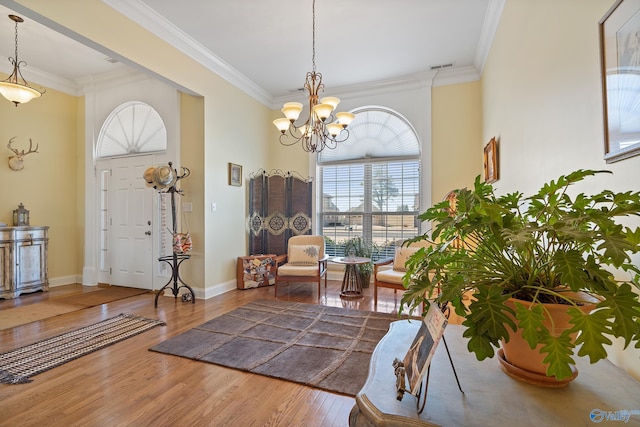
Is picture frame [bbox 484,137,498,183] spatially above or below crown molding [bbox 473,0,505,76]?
below

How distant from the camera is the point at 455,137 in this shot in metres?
4.53

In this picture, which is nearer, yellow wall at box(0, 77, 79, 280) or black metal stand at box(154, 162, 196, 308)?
black metal stand at box(154, 162, 196, 308)

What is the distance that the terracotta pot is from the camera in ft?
2.41

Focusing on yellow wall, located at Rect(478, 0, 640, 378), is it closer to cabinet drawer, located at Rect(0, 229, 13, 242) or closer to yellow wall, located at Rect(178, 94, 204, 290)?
yellow wall, located at Rect(178, 94, 204, 290)

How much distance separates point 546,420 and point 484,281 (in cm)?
32

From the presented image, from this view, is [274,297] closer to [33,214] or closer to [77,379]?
[77,379]

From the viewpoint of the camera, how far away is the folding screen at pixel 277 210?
201 inches

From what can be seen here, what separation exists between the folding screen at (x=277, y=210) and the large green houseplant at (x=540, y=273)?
4.27m

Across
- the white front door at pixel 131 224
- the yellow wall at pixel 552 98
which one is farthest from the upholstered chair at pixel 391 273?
the white front door at pixel 131 224

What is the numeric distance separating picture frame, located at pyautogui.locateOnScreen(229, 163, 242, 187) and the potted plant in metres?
2.01

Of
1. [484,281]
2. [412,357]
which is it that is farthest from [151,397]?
[484,281]

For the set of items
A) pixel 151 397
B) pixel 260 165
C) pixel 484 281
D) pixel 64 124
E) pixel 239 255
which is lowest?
pixel 151 397

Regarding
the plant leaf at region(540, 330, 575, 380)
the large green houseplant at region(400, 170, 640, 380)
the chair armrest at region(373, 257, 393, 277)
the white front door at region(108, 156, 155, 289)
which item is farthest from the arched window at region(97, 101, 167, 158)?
the plant leaf at region(540, 330, 575, 380)

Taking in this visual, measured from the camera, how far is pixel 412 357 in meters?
0.81
